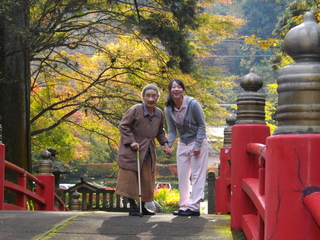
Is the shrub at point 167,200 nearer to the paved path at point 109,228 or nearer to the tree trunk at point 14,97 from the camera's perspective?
the tree trunk at point 14,97

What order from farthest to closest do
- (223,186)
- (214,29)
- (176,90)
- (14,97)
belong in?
(214,29) < (14,97) < (223,186) < (176,90)

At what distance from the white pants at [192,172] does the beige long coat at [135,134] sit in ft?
1.22

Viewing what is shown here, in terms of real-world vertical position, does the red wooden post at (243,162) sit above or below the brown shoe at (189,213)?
above

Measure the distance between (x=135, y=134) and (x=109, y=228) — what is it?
183 centimetres

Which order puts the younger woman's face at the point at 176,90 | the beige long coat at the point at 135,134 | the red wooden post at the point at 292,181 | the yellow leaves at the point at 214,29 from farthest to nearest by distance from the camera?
1. the yellow leaves at the point at 214,29
2. the beige long coat at the point at 135,134
3. the younger woman's face at the point at 176,90
4. the red wooden post at the point at 292,181

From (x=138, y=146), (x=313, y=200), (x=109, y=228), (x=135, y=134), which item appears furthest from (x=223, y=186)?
(x=313, y=200)

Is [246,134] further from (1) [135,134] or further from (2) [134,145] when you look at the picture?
(1) [135,134]

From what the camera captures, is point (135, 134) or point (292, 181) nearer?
point (292, 181)

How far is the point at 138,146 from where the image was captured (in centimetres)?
690

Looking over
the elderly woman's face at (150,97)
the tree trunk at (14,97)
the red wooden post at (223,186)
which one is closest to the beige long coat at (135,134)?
the elderly woman's face at (150,97)

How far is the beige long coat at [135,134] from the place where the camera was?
6.94 meters

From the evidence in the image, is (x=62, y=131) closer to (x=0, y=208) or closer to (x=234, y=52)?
(x=0, y=208)

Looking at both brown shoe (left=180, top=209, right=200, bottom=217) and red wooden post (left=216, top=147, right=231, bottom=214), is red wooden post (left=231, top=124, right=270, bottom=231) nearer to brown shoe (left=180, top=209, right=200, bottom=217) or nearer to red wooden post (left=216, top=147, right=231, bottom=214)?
brown shoe (left=180, top=209, right=200, bottom=217)

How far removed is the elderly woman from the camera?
6957mm
